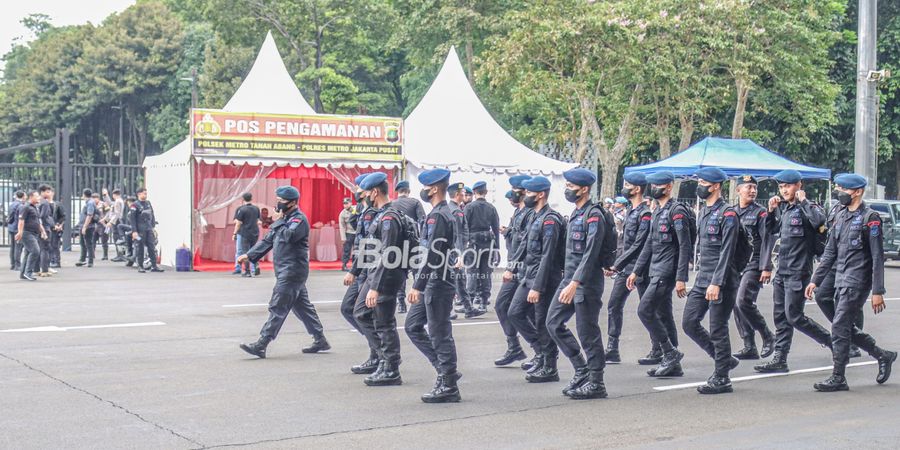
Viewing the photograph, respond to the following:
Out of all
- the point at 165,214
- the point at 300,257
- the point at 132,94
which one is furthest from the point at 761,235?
the point at 132,94

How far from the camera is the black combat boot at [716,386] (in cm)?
859

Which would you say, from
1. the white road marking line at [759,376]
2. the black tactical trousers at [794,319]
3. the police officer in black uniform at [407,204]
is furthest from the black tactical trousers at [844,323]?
the police officer in black uniform at [407,204]

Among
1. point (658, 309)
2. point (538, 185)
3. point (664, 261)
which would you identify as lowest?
point (658, 309)

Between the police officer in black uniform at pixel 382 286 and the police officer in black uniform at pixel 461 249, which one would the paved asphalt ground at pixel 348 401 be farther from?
the police officer in black uniform at pixel 461 249

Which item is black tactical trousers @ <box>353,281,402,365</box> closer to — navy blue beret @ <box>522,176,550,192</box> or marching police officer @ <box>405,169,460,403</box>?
marching police officer @ <box>405,169,460,403</box>

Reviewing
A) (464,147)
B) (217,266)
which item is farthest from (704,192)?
(217,266)

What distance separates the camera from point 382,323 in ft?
28.7

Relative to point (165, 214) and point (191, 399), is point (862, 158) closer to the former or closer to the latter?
point (165, 214)

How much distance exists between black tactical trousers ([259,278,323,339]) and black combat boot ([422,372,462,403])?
2.56 m

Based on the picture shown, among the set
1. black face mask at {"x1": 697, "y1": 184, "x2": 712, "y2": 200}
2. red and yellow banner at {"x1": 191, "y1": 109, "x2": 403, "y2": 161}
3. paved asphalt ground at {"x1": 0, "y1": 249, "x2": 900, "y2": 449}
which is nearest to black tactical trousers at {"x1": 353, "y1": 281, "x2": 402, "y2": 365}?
paved asphalt ground at {"x1": 0, "y1": 249, "x2": 900, "y2": 449}

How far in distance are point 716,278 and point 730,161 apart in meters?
15.4

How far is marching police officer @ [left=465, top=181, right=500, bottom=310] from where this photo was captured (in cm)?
1470

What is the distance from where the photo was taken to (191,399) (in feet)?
27.0

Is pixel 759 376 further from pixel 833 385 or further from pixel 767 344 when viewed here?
pixel 767 344
